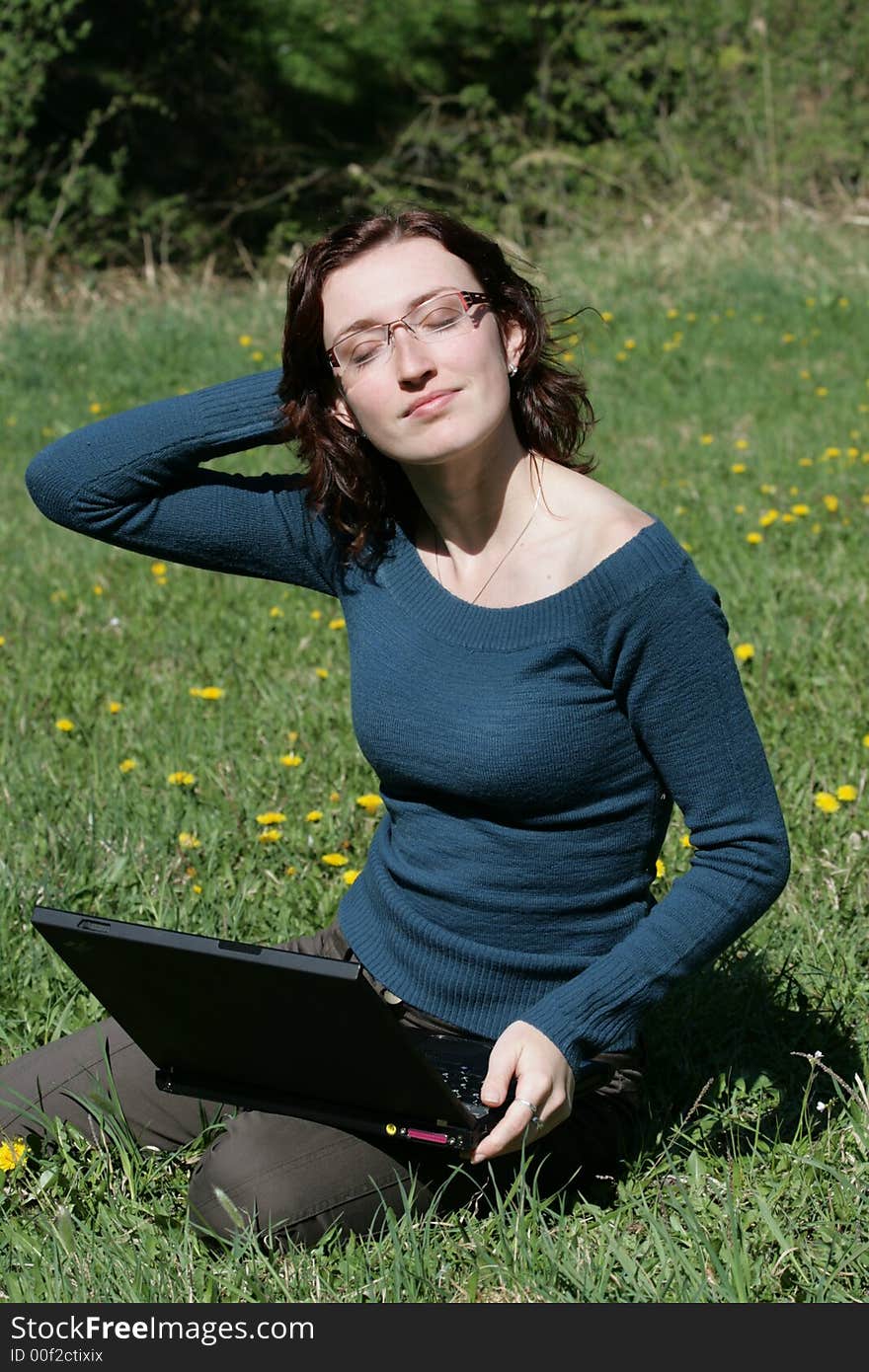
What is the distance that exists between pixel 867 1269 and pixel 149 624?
305cm

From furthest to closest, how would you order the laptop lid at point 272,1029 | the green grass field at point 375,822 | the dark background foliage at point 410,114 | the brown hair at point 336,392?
the dark background foliage at point 410,114
the brown hair at point 336,392
the green grass field at point 375,822
the laptop lid at point 272,1029

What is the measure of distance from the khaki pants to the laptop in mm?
53

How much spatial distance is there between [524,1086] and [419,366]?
0.91 metres

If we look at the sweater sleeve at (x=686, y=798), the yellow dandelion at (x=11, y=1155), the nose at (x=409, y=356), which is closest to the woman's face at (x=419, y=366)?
the nose at (x=409, y=356)

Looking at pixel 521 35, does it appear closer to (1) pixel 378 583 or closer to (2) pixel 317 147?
(2) pixel 317 147

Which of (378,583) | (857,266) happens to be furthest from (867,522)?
(857,266)

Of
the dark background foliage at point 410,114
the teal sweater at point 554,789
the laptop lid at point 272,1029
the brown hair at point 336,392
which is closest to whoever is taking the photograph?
the laptop lid at point 272,1029

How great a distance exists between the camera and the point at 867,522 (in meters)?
4.71

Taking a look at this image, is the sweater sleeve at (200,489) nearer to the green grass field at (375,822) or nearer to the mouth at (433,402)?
the mouth at (433,402)

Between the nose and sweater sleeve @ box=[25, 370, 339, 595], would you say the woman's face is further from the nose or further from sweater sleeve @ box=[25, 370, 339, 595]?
sweater sleeve @ box=[25, 370, 339, 595]

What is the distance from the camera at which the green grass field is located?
1923mm

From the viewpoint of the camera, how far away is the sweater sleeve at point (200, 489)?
88.6 inches

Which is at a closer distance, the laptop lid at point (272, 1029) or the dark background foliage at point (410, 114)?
the laptop lid at point (272, 1029)

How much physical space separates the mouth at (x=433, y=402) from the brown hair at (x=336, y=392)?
210 millimetres
